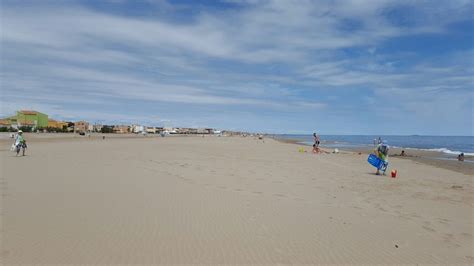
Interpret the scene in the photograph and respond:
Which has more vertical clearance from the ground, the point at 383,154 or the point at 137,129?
the point at 137,129

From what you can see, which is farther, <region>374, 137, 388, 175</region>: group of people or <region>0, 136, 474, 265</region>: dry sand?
<region>374, 137, 388, 175</region>: group of people

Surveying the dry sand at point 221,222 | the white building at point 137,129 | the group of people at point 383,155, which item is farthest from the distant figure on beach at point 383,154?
the white building at point 137,129

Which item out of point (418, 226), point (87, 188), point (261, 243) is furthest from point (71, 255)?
point (418, 226)

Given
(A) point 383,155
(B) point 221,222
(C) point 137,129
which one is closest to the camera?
(B) point 221,222

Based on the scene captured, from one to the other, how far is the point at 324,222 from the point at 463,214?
3849mm

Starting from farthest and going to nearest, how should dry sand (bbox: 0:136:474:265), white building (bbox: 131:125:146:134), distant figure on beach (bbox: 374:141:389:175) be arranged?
1. white building (bbox: 131:125:146:134)
2. distant figure on beach (bbox: 374:141:389:175)
3. dry sand (bbox: 0:136:474:265)

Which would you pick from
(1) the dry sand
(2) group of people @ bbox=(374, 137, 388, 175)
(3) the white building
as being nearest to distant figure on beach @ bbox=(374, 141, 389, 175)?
(2) group of people @ bbox=(374, 137, 388, 175)

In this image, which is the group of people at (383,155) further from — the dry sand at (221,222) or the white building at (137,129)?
the white building at (137,129)

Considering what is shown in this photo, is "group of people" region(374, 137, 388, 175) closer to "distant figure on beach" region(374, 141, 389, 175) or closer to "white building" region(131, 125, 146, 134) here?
"distant figure on beach" region(374, 141, 389, 175)

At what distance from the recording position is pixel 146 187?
34.9 feet

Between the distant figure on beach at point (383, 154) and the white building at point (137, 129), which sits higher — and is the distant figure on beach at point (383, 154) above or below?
below

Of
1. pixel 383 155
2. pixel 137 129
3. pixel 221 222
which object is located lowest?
pixel 221 222

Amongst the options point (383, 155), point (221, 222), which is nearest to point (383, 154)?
point (383, 155)

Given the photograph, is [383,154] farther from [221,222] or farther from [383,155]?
[221,222]
